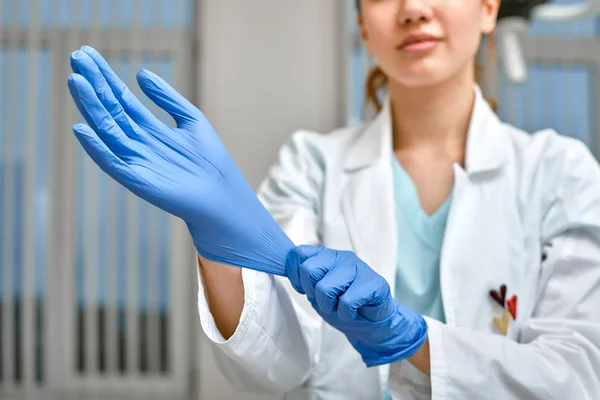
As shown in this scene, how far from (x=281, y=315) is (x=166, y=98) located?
1.02 ft

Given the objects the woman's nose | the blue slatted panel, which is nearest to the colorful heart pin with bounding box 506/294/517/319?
the woman's nose

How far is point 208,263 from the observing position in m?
0.74

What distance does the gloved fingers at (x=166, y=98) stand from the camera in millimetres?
624

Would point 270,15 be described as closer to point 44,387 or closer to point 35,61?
point 35,61

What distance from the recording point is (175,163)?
637mm

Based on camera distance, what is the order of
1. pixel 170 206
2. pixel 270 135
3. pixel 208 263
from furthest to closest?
1. pixel 270 135
2. pixel 208 263
3. pixel 170 206

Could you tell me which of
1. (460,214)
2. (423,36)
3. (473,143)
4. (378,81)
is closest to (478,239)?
(460,214)

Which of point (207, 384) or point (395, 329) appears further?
point (207, 384)

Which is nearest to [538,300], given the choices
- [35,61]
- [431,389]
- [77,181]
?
[431,389]

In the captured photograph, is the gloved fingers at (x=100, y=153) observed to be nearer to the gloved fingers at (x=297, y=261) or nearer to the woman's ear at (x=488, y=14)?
the gloved fingers at (x=297, y=261)

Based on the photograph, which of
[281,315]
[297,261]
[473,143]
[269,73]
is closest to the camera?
[297,261]

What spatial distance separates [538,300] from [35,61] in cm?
203

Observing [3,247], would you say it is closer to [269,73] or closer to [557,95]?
[269,73]

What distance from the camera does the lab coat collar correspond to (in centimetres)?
89
